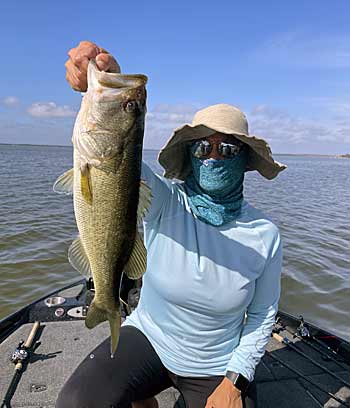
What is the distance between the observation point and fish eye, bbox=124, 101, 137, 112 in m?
1.71

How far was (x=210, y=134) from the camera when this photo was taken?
2584 mm

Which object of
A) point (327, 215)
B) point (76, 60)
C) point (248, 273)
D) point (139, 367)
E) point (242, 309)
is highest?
point (76, 60)

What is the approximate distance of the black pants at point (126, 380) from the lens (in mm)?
2434

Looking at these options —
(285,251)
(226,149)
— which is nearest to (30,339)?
(226,149)

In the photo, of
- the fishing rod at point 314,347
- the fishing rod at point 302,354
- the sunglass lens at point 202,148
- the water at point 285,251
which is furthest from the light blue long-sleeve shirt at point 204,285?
the water at point 285,251

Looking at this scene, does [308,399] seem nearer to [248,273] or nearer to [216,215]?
[248,273]

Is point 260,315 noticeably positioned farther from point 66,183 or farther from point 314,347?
point 314,347

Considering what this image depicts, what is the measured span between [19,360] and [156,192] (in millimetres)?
2332

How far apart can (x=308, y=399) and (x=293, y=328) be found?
1156mm

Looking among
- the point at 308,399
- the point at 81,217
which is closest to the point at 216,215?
the point at 81,217

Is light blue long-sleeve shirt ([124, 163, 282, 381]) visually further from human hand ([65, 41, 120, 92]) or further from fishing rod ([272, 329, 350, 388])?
fishing rod ([272, 329, 350, 388])

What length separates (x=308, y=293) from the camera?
784 cm

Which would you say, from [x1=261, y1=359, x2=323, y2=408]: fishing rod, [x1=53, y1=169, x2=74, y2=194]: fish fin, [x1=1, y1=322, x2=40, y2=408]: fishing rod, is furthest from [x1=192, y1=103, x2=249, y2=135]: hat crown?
[x1=1, y1=322, x2=40, y2=408]: fishing rod

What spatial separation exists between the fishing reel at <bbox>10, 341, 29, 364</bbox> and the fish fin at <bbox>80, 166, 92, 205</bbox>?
8.26ft
